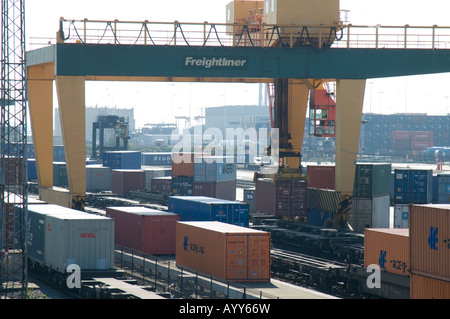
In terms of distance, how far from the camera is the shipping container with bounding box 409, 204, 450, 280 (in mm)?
22641

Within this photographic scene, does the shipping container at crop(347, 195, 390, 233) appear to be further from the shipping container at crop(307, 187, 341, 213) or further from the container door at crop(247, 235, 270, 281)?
the container door at crop(247, 235, 270, 281)

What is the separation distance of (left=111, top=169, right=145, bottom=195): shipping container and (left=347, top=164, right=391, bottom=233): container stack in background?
2917 cm

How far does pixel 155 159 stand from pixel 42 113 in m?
78.5

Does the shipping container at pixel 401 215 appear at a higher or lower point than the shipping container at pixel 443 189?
lower

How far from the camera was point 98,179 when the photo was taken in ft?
249

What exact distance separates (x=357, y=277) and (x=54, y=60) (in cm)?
2223

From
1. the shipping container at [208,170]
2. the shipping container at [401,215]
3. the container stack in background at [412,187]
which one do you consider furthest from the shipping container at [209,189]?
the shipping container at [401,215]

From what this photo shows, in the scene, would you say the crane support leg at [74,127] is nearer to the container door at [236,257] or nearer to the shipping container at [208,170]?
the container door at [236,257]

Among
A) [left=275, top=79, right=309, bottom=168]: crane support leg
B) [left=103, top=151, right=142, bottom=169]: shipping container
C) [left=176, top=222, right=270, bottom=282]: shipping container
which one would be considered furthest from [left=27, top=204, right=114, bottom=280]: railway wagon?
[left=103, top=151, right=142, bottom=169]: shipping container

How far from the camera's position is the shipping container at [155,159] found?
129 meters

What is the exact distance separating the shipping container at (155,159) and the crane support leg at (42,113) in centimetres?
7610

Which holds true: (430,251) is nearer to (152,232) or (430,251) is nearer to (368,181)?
(152,232)

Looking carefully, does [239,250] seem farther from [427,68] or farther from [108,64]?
[427,68]

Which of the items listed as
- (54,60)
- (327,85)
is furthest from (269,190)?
(54,60)
